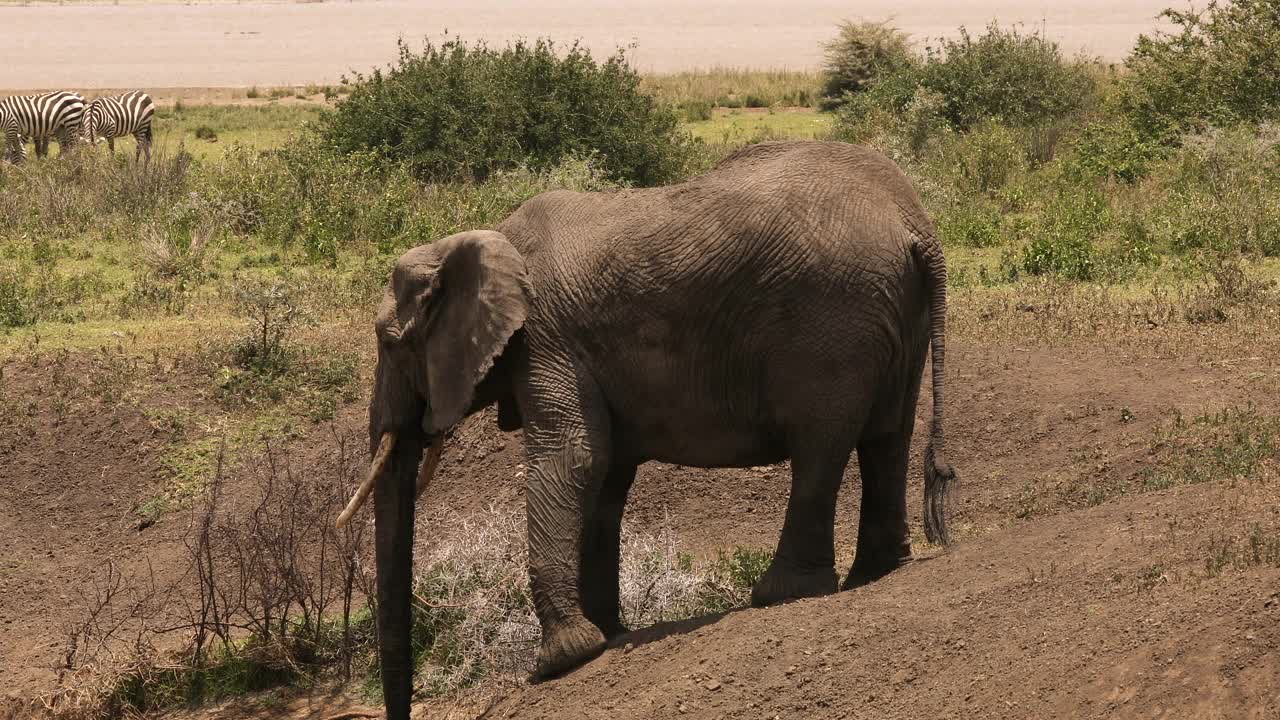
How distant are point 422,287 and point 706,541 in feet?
12.7

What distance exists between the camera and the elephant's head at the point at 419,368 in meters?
7.64

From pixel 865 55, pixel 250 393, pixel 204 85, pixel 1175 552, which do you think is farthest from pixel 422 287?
pixel 204 85

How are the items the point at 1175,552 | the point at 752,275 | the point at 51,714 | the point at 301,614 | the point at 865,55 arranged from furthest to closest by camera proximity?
the point at 865,55 → the point at 301,614 → the point at 51,714 → the point at 752,275 → the point at 1175,552

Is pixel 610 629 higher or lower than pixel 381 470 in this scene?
lower

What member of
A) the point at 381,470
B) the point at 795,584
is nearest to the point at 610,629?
the point at 795,584

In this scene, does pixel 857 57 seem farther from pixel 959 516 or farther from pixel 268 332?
pixel 959 516

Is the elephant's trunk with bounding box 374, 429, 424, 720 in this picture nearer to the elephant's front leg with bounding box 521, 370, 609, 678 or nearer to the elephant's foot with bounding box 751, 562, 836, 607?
the elephant's front leg with bounding box 521, 370, 609, 678

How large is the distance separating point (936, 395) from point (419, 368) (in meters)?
2.46

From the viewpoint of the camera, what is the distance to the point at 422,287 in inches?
313

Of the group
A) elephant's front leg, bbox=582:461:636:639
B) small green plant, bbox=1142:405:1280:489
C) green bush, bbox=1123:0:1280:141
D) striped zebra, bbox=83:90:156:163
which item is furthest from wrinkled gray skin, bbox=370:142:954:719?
striped zebra, bbox=83:90:156:163

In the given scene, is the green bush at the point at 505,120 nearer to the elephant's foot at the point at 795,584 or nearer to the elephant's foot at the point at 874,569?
the elephant's foot at the point at 874,569

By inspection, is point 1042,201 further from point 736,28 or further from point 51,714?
point 736,28

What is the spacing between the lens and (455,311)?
25.7ft

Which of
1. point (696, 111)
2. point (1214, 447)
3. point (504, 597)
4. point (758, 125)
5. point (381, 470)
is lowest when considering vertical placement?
point (504, 597)
